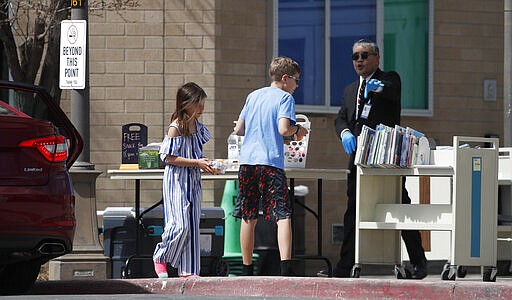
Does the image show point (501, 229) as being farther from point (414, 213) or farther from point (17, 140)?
point (17, 140)

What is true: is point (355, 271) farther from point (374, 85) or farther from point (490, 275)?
point (374, 85)

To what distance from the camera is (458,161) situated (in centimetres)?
994

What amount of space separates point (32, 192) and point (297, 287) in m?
2.10

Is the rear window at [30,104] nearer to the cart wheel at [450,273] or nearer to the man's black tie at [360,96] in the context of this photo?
the man's black tie at [360,96]

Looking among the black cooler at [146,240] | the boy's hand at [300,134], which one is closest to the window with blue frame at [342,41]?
the black cooler at [146,240]

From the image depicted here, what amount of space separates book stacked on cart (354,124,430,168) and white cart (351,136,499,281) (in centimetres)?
13

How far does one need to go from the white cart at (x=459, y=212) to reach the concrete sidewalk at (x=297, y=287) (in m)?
0.63

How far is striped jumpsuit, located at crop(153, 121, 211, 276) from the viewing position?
9.66 meters

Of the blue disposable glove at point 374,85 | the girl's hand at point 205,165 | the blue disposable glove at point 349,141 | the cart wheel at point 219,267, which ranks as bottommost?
the cart wheel at point 219,267

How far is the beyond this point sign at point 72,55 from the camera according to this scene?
11.0 m

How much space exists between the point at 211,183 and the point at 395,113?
12.9 feet

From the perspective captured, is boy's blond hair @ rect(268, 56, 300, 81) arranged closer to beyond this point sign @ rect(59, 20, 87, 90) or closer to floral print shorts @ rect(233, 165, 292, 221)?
floral print shorts @ rect(233, 165, 292, 221)

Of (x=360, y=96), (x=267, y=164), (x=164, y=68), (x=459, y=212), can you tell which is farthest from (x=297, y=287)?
(x=164, y=68)

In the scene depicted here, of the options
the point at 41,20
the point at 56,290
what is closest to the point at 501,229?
the point at 56,290
